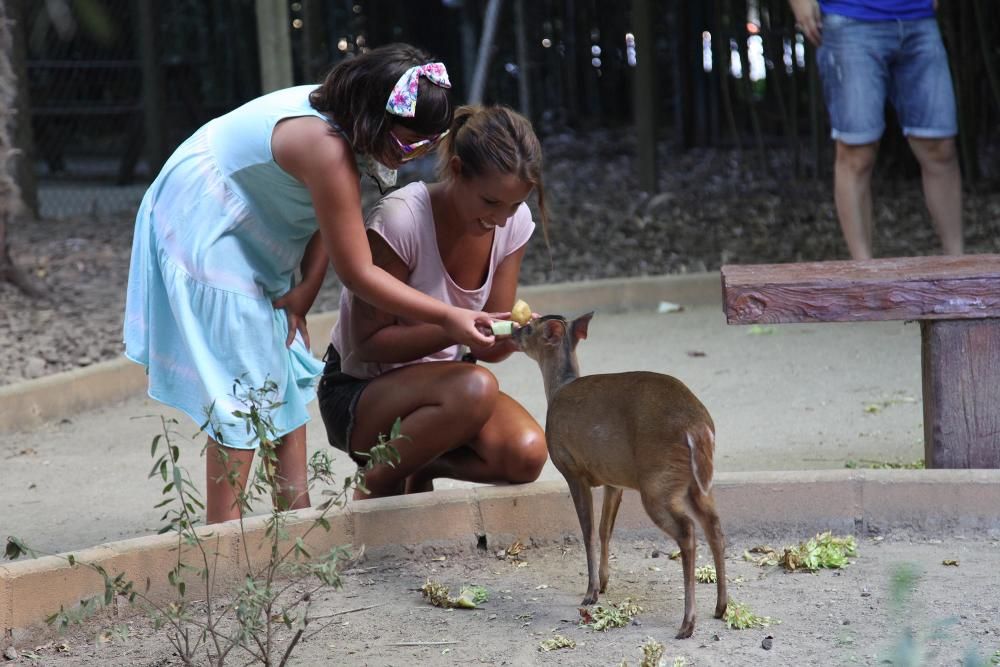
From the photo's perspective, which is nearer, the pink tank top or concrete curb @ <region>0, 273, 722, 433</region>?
the pink tank top

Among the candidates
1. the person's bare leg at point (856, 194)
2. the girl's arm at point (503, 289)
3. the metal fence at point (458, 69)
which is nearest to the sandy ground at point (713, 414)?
the person's bare leg at point (856, 194)

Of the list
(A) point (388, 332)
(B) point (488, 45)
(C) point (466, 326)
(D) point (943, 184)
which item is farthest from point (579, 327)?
(B) point (488, 45)

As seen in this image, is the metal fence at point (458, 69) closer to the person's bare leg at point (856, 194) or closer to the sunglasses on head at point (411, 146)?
the person's bare leg at point (856, 194)

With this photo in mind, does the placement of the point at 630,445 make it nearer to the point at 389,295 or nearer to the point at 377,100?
the point at 389,295

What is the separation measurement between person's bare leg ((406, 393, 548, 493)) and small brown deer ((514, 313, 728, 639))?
354 millimetres

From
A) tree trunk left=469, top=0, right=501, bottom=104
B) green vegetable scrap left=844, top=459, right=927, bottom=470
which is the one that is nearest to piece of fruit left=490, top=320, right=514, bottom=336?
green vegetable scrap left=844, top=459, right=927, bottom=470

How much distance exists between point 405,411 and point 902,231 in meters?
5.75

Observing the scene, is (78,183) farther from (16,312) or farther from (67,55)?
(16,312)

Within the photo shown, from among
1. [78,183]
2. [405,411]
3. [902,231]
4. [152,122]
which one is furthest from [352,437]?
[78,183]

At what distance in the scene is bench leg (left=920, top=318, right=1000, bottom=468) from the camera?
145 inches

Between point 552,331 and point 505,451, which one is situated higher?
point 552,331

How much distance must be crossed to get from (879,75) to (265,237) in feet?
11.7

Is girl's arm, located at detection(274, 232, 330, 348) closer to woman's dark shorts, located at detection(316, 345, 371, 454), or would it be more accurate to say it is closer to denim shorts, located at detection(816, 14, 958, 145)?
woman's dark shorts, located at detection(316, 345, 371, 454)

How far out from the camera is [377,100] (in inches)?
123
